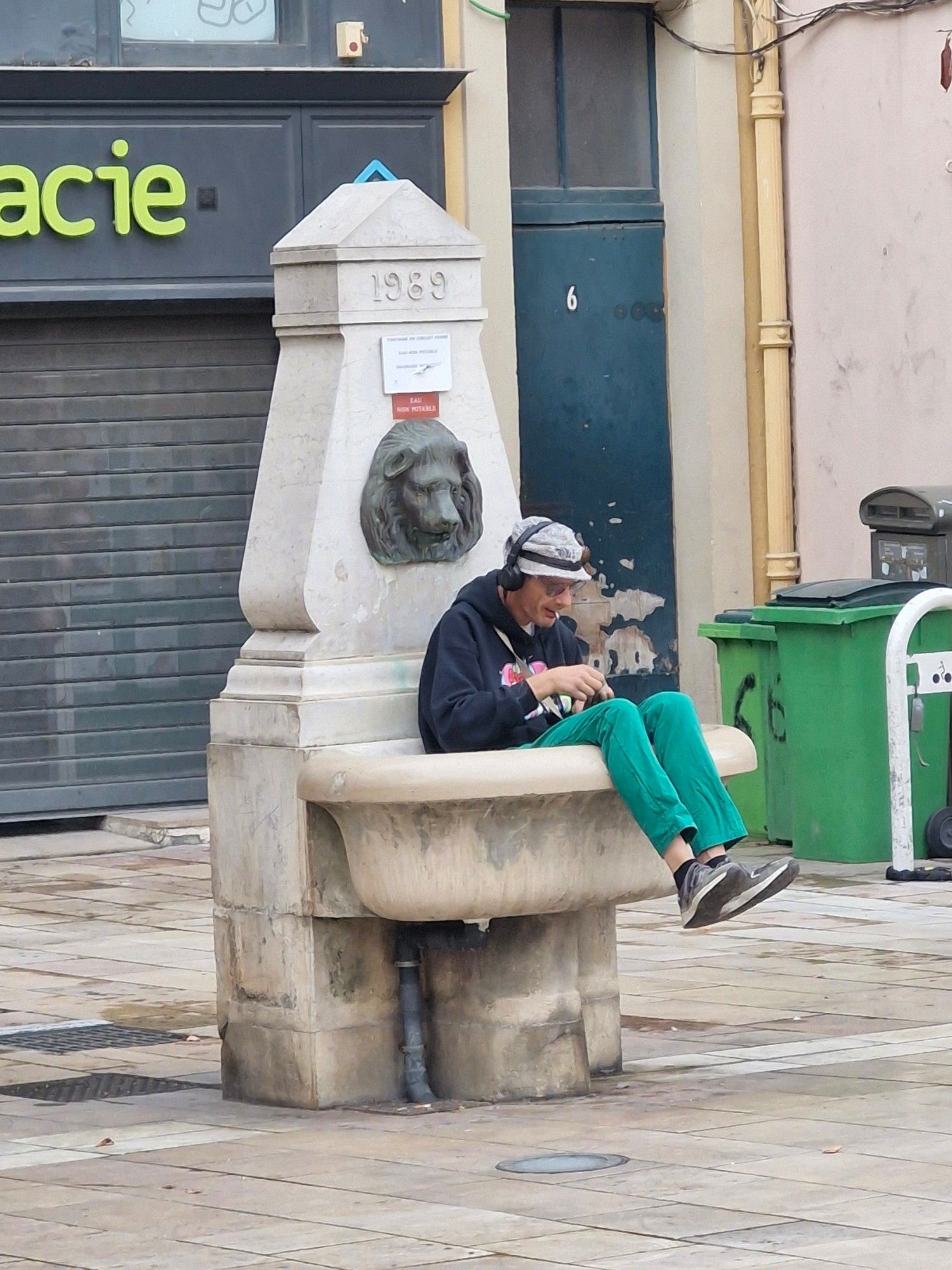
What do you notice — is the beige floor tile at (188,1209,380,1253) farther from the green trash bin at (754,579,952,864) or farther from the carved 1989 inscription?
the green trash bin at (754,579,952,864)

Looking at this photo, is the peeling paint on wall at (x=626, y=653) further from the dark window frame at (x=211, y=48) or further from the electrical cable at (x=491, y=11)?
the dark window frame at (x=211, y=48)

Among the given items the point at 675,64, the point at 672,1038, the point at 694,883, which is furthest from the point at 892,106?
the point at 694,883

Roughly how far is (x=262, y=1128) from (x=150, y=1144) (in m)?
0.30

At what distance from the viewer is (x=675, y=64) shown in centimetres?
1491

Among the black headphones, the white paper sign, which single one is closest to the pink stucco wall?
the white paper sign

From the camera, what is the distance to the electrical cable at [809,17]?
13852 mm

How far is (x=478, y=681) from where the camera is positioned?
6.54m

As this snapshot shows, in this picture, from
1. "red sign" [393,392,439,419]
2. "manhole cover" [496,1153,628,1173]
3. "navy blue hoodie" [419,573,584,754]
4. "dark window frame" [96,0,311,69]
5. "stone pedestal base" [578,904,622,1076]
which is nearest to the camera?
"manhole cover" [496,1153,628,1173]

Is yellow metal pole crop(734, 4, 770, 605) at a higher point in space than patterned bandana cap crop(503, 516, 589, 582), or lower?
higher

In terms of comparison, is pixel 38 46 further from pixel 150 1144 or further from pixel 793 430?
pixel 150 1144

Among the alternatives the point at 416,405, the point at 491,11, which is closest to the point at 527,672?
the point at 416,405

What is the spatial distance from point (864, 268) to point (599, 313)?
1512 mm

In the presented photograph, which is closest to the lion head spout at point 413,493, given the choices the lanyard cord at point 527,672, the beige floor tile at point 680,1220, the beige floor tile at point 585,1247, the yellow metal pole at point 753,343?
the lanyard cord at point 527,672

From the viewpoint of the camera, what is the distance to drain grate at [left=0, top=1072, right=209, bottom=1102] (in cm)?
702
